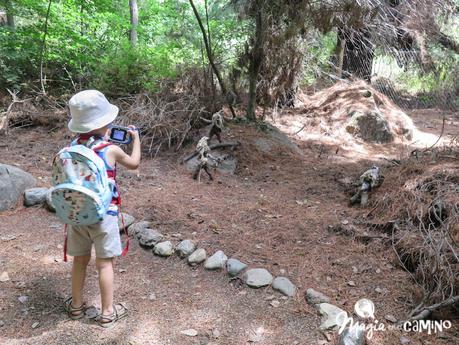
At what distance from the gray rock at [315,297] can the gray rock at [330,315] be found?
5cm

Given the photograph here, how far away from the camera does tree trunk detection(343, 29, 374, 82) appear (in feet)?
27.5

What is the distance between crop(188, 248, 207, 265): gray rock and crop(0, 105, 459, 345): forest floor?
0.07 metres

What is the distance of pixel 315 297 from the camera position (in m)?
2.72

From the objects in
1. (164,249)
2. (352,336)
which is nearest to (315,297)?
(352,336)

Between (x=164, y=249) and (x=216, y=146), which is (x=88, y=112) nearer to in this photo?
(x=164, y=249)

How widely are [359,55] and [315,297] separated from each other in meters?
7.81

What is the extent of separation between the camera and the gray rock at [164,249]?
3.29 m

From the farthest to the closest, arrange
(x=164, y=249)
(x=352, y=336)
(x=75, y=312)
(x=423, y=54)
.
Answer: (x=423, y=54), (x=164, y=249), (x=75, y=312), (x=352, y=336)

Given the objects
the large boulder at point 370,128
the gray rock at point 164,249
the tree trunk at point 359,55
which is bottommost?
the gray rock at point 164,249

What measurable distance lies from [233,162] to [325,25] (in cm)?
243

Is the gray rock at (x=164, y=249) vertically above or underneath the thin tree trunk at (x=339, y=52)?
underneath

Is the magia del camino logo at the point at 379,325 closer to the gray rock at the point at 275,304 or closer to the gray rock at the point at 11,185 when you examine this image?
the gray rock at the point at 275,304

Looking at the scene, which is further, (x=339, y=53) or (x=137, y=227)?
(x=339, y=53)

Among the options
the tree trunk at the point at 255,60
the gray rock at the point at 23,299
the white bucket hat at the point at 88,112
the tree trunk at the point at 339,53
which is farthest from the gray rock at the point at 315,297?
the tree trunk at the point at 339,53
